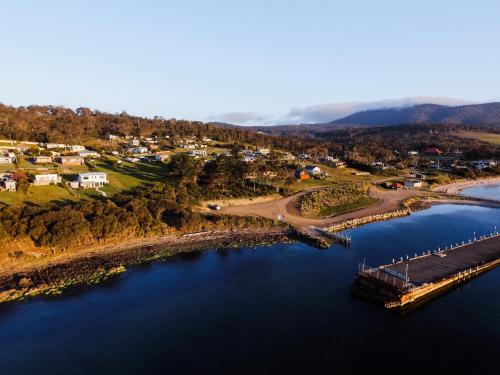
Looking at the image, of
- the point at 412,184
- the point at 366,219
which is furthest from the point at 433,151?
the point at 366,219

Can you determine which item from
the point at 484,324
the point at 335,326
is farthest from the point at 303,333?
the point at 484,324

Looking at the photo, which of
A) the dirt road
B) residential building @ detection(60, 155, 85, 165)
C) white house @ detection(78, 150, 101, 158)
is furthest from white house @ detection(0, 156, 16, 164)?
the dirt road

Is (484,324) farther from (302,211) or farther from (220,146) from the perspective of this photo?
(220,146)

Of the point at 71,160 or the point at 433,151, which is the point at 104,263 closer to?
the point at 71,160

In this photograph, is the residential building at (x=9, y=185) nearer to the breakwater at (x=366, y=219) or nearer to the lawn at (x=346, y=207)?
the breakwater at (x=366, y=219)

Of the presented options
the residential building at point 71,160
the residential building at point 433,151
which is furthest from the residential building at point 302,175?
the residential building at point 433,151

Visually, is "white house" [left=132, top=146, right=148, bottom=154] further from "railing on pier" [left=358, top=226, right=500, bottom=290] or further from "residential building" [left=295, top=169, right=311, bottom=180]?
"railing on pier" [left=358, top=226, right=500, bottom=290]
